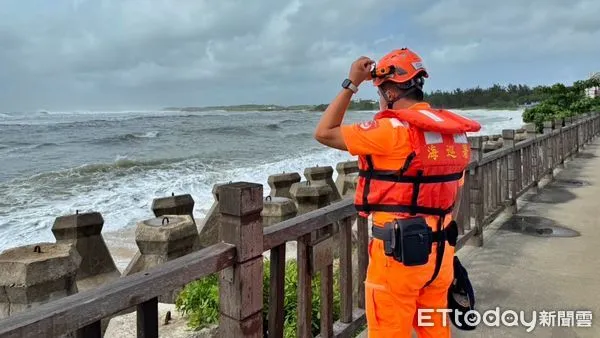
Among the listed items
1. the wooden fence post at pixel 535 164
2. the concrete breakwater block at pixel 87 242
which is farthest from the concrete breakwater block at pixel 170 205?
the wooden fence post at pixel 535 164

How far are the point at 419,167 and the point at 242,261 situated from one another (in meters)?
0.91

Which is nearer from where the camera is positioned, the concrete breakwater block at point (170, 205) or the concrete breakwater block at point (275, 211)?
the concrete breakwater block at point (275, 211)

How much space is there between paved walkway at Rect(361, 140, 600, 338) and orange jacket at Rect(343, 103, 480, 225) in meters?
1.95

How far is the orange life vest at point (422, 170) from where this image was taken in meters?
2.07

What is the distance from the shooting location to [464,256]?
17.9 feet

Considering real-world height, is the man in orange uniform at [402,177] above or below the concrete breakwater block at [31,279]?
above

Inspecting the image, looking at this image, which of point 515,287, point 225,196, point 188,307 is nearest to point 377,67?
point 225,196

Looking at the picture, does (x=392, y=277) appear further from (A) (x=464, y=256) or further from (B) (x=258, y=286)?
(A) (x=464, y=256)

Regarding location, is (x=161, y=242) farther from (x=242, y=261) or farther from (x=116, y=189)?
(x=116, y=189)

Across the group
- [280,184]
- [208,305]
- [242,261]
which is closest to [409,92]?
[242,261]

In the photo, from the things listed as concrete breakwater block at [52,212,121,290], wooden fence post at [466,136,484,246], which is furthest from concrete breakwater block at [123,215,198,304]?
wooden fence post at [466,136,484,246]

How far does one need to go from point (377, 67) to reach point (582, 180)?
31.2ft

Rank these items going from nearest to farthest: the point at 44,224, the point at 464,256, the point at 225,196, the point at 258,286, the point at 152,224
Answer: the point at 225,196
the point at 258,286
the point at 152,224
the point at 464,256
the point at 44,224

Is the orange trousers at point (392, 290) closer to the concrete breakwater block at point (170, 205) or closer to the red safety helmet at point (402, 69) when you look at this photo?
the red safety helmet at point (402, 69)
